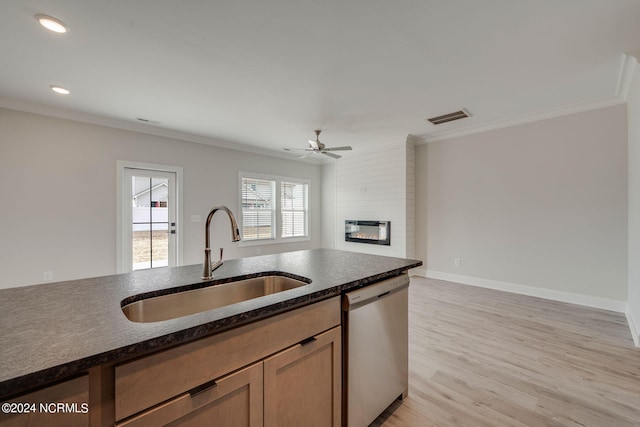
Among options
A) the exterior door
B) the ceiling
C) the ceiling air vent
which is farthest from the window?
the ceiling air vent

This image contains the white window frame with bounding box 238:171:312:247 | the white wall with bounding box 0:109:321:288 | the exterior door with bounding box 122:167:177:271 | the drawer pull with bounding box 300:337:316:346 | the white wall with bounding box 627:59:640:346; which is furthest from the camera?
the white window frame with bounding box 238:171:312:247

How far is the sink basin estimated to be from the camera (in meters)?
1.24

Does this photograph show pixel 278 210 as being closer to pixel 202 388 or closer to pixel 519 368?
pixel 519 368

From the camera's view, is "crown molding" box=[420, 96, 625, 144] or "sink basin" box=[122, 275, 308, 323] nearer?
"sink basin" box=[122, 275, 308, 323]

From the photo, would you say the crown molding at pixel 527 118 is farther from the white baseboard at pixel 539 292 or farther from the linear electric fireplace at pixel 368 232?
the white baseboard at pixel 539 292

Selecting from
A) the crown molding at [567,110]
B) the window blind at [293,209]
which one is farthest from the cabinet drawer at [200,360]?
the window blind at [293,209]

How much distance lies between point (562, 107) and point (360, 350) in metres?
4.39

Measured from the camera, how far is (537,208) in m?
3.88

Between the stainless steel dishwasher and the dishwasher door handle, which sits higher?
the dishwasher door handle

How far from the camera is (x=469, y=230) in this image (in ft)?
14.9

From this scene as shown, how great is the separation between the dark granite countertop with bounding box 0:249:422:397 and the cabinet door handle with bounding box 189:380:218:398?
170mm

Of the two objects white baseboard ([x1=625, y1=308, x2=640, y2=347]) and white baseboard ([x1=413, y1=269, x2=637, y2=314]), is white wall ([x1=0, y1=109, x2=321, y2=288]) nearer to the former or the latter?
white baseboard ([x1=413, y1=269, x2=637, y2=314])

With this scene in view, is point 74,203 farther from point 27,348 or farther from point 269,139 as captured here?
point 27,348

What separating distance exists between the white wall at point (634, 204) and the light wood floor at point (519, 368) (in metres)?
0.24
